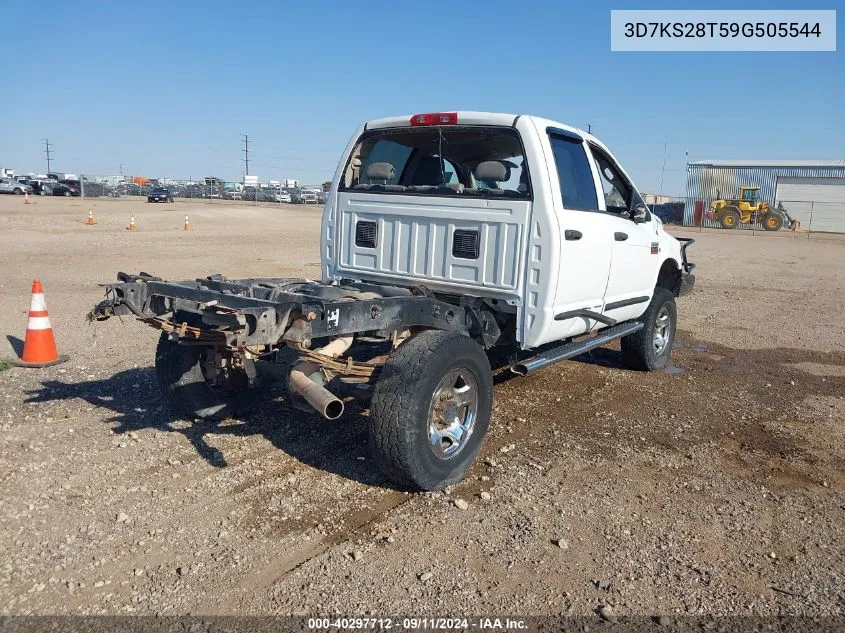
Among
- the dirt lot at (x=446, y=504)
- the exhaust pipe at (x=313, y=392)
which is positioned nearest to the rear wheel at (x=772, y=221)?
the dirt lot at (x=446, y=504)

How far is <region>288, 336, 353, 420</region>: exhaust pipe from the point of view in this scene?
12.1ft

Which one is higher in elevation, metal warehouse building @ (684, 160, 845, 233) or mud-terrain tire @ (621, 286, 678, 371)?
metal warehouse building @ (684, 160, 845, 233)

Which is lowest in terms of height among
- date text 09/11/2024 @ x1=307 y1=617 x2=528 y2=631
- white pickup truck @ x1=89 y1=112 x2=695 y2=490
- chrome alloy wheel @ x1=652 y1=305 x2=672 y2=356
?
date text 09/11/2024 @ x1=307 y1=617 x2=528 y2=631

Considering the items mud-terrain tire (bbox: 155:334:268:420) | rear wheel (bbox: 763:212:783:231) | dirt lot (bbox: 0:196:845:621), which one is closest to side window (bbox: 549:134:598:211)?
dirt lot (bbox: 0:196:845:621)

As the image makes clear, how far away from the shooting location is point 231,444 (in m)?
4.89

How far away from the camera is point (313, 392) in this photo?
12.4ft

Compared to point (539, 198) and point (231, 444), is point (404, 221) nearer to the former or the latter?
point (539, 198)

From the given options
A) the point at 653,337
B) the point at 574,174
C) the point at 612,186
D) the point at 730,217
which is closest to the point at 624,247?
the point at 612,186

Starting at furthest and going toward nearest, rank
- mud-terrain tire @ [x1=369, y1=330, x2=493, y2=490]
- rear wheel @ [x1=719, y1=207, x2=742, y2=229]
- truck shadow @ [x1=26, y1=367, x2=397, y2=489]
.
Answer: rear wheel @ [x1=719, y1=207, x2=742, y2=229]
truck shadow @ [x1=26, y1=367, x2=397, y2=489]
mud-terrain tire @ [x1=369, y1=330, x2=493, y2=490]

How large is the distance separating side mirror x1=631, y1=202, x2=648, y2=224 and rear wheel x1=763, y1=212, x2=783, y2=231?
37888 millimetres

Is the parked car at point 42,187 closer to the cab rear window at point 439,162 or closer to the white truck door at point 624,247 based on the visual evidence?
the cab rear window at point 439,162

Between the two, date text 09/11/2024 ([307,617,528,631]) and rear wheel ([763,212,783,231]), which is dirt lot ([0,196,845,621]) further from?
rear wheel ([763,212,783,231])

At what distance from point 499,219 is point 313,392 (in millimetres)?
1889

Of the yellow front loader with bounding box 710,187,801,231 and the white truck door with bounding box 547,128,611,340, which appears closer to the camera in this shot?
the white truck door with bounding box 547,128,611,340
